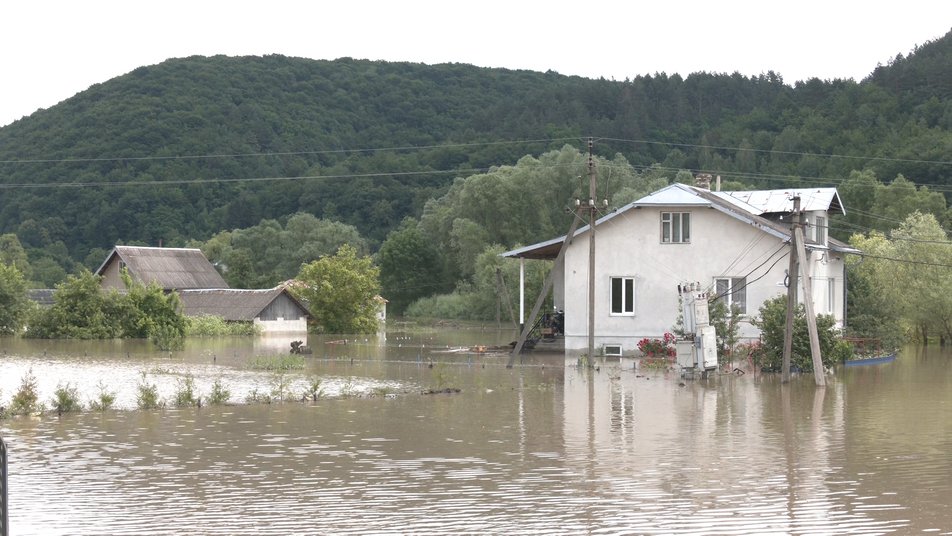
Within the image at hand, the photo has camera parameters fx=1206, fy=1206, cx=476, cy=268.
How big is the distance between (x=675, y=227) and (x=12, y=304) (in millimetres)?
37995

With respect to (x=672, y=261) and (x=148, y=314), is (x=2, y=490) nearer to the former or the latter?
(x=672, y=261)

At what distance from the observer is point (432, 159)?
131 metres

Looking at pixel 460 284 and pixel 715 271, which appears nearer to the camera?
pixel 715 271

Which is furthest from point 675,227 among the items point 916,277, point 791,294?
point 916,277

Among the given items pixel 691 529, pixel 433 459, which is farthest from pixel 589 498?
pixel 433 459

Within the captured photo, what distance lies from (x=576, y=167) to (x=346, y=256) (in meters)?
25.2

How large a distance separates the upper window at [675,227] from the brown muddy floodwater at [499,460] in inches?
394

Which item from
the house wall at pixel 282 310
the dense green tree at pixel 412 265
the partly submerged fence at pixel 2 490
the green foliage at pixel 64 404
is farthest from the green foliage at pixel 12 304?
the partly submerged fence at pixel 2 490

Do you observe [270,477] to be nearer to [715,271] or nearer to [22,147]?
[715,271]

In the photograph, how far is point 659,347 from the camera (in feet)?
120

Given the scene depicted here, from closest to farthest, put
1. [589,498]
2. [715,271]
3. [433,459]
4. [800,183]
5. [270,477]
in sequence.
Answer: [589,498]
[270,477]
[433,459]
[715,271]
[800,183]

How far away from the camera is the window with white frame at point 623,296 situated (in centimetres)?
3959

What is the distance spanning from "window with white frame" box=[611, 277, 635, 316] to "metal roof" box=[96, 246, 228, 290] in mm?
39066

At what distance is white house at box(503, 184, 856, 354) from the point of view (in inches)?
1500
